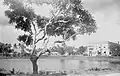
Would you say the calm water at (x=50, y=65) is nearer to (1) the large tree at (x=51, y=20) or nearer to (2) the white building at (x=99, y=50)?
(1) the large tree at (x=51, y=20)

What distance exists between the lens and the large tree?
13344 mm

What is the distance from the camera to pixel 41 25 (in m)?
15.3

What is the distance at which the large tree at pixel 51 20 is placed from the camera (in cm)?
1334

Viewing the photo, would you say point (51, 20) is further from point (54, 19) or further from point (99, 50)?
point (99, 50)

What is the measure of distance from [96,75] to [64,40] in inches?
135

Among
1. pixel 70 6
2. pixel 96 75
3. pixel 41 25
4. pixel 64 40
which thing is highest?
pixel 70 6

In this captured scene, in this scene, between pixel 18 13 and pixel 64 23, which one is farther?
pixel 64 23

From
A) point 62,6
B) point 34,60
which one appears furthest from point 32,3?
point 34,60

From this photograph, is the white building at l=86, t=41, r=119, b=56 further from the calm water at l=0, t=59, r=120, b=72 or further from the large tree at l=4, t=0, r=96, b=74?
the large tree at l=4, t=0, r=96, b=74

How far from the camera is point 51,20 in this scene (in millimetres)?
14031

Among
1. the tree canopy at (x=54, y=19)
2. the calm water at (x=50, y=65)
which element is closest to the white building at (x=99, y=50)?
the calm water at (x=50, y=65)

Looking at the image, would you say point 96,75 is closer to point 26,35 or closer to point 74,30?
point 74,30

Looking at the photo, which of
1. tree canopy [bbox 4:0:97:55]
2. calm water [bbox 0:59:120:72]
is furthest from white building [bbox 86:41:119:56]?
tree canopy [bbox 4:0:97:55]

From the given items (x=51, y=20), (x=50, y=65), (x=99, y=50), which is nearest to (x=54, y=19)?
(x=51, y=20)
